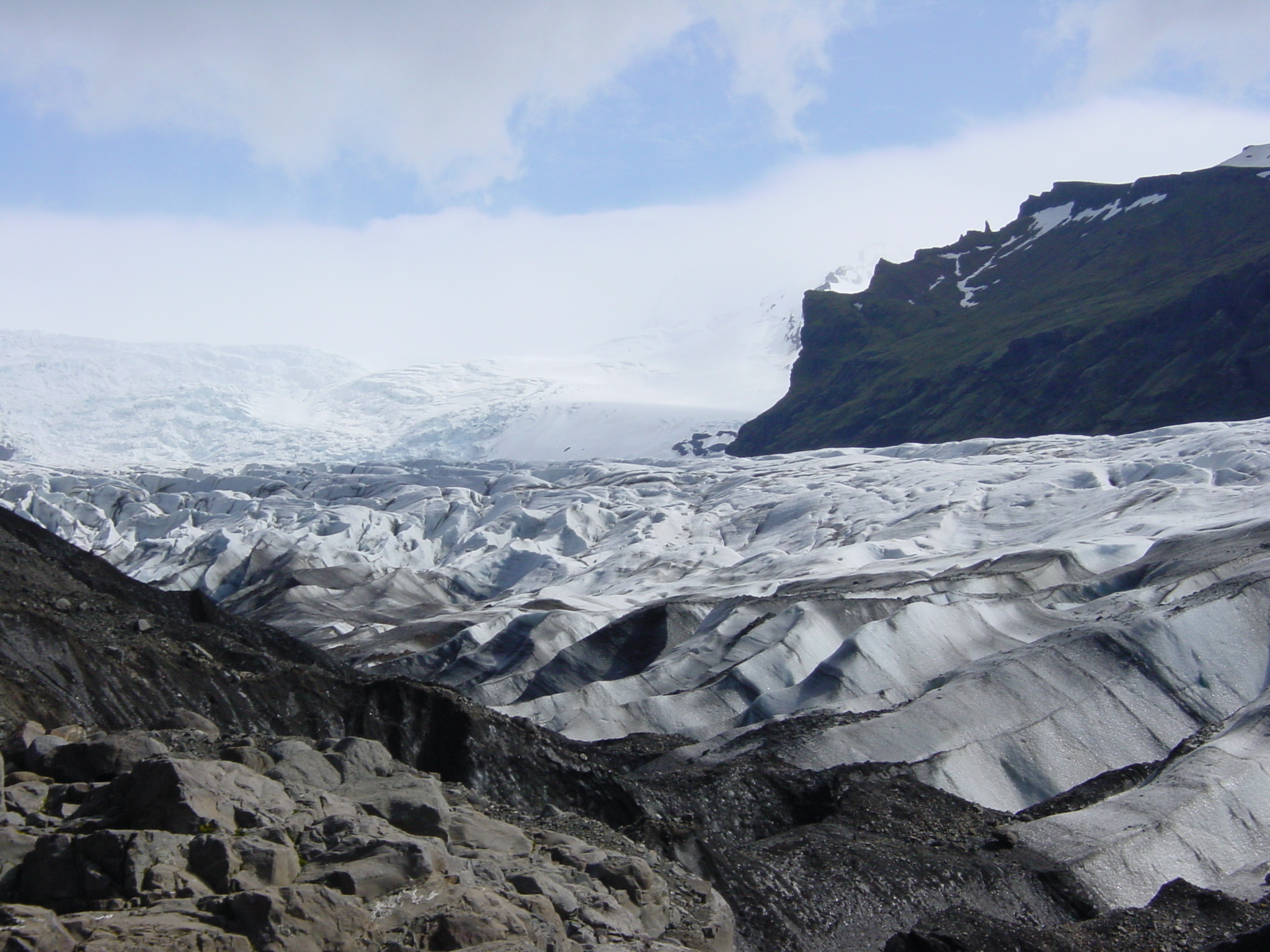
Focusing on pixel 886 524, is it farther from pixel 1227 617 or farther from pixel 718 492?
pixel 1227 617

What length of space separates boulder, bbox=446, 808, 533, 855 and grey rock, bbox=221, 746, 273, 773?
1847 mm

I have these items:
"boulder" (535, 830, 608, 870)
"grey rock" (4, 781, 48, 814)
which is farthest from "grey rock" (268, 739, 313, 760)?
"boulder" (535, 830, 608, 870)

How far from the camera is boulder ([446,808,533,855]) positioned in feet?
31.1

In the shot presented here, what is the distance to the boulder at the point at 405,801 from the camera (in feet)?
31.1

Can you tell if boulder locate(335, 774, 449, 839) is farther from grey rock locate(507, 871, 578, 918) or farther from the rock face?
grey rock locate(507, 871, 578, 918)

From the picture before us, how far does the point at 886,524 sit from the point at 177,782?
60152 mm

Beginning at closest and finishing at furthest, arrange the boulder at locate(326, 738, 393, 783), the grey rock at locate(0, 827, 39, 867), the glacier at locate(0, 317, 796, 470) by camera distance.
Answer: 1. the grey rock at locate(0, 827, 39, 867)
2. the boulder at locate(326, 738, 393, 783)
3. the glacier at locate(0, 317, 796, 470)

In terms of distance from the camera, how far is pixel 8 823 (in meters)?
8.02

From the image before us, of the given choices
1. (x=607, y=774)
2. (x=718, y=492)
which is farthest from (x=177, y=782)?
(x=718, y=492)

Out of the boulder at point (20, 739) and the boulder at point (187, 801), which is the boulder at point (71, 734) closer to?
the boulder at point (20, 739)

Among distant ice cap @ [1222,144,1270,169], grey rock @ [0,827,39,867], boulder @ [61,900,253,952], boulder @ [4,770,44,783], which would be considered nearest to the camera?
boulder @ [61,900,253,952]

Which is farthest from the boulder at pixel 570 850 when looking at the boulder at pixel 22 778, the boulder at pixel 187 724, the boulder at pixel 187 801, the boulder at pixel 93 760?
the boulder at pixel 187 724

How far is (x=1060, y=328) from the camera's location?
120m

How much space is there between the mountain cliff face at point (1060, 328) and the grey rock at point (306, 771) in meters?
101
